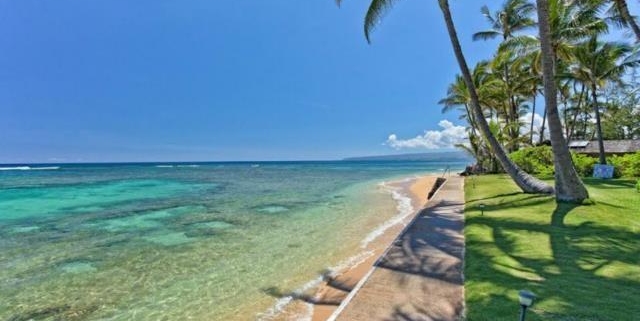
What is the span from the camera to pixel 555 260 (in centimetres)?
528

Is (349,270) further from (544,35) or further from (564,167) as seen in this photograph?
(544,35)

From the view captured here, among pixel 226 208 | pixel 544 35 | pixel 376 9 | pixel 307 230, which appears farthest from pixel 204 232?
pixel 544 35

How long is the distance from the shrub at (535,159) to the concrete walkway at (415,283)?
15565 millimetres

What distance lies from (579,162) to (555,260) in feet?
55.0

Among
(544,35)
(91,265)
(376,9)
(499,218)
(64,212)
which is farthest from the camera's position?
(64,212)

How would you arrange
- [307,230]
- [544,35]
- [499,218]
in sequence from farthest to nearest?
[307,230] → [544,35] → [499,218]

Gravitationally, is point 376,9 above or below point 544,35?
above

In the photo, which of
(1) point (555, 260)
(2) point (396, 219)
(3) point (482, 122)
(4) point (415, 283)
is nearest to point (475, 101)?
(3) point (482, 122)

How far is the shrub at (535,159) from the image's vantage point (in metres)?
19.7

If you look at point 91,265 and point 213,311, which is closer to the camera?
point 213,311

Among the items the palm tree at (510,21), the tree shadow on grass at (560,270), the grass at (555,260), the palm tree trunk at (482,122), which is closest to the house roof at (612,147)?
the palm tree at (510,21)

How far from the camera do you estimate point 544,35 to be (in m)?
9.09

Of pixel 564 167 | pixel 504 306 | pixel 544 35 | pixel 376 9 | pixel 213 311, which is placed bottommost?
pixel 213 311

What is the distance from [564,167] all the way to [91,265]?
1227cm
